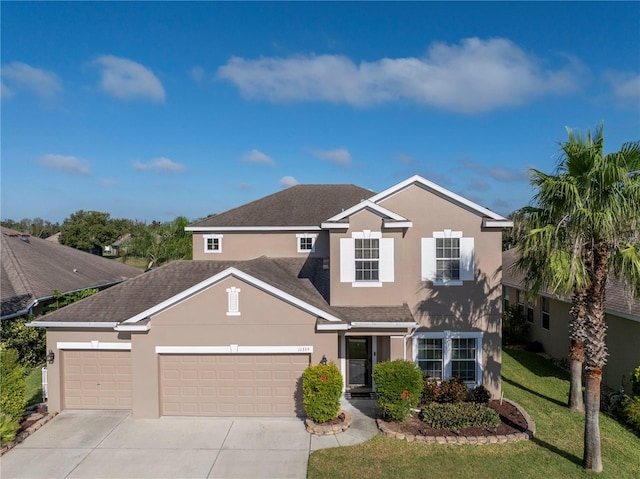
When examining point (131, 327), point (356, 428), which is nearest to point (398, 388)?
point (356, 428)

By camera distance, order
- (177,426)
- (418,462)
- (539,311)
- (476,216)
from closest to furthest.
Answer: (418,462), (177,426), (476,216), (539,311)

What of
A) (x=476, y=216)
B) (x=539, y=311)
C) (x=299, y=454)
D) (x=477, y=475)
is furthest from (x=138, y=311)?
(x=539, y=311)

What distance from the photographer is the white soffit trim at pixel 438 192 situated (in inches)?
520

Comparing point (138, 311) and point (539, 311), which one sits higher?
point (138, 311)

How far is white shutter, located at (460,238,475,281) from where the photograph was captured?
1330 centimetres

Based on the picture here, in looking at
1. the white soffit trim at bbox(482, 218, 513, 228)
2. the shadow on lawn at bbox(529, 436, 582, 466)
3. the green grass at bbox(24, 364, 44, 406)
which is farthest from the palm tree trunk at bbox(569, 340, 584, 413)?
the green grass at bbox(24, 364, 44, 406)

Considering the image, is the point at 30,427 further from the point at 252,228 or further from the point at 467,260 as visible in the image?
the point at 467,260

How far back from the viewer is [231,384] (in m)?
11.8

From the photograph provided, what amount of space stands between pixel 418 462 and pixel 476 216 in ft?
26.5

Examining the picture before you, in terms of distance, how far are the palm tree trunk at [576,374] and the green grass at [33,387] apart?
17.2 m

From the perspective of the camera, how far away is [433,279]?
1341 cm

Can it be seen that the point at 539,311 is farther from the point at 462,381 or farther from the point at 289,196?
the point at 289,196

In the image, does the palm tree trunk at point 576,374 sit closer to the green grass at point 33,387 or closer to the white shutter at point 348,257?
the white shutter at point 348,257

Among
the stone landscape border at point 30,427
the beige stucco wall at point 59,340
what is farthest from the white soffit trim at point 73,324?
the stone landscape border at point 30,427
